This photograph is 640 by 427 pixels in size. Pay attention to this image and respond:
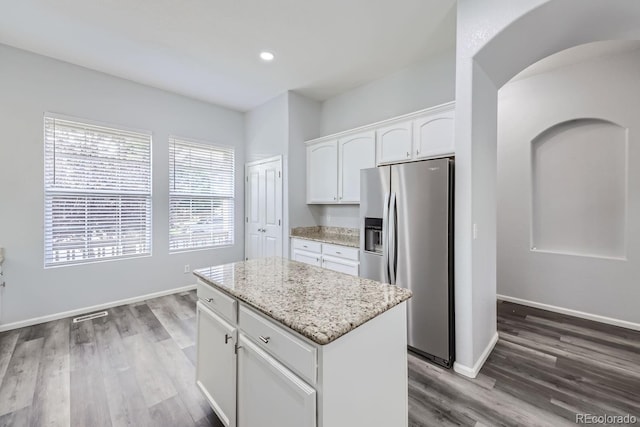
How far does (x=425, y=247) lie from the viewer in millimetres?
2240

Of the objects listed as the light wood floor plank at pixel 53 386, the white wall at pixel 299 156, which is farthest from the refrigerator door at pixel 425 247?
the light wood floor plank at pixel 53 386

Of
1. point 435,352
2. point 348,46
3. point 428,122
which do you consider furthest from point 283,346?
point 348,46

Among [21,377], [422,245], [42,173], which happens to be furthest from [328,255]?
[42,173]

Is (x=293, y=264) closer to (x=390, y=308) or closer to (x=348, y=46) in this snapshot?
(x=390, y=308)

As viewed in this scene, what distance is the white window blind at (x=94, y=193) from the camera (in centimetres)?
310

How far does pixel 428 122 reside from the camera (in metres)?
2.65

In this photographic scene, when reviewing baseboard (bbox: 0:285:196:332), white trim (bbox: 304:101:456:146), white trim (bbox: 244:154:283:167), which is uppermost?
white trim (bbox: 304:101:456:146)

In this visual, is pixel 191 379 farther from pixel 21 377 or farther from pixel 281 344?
pixel 281 344

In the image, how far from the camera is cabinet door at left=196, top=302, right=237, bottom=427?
141 centimetres

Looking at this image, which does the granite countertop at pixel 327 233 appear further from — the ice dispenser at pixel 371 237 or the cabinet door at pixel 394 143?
the cabinet door at pixel 394 143

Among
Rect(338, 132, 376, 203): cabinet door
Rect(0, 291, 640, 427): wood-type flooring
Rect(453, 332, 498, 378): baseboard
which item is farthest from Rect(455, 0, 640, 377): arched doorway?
Rect(338, 132, 376, 203): cabinet door

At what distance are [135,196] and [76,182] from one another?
0.62 metres

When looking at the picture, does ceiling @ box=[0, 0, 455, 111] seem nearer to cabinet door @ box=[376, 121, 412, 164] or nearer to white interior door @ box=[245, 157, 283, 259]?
cabinet door @ box=[376, 121, 412, 164]

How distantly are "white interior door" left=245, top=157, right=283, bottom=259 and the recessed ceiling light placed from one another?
134cm
